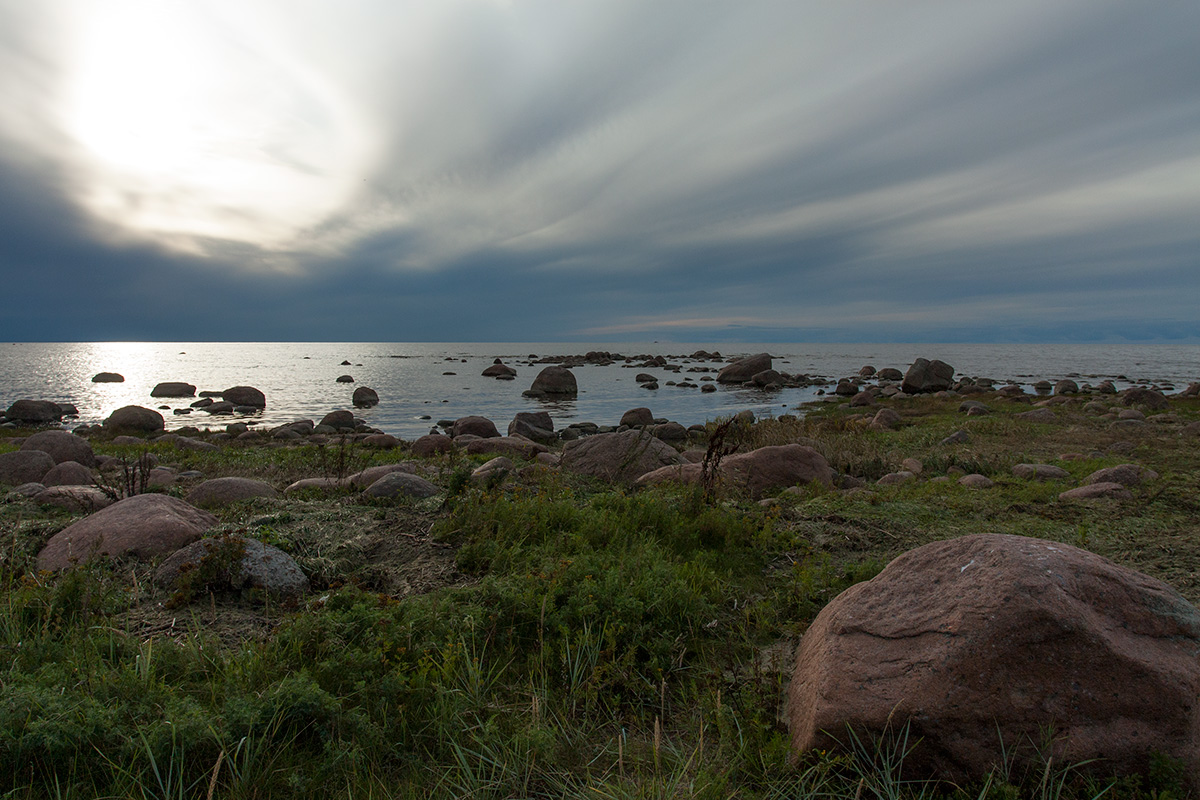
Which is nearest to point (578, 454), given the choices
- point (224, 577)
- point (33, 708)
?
point (224, 577)

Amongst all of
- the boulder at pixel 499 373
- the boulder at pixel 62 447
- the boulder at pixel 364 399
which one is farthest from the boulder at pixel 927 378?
the boulder at pixel 62 447

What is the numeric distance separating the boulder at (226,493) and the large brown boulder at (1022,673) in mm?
7284

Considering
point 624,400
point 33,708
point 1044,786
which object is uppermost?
point 33,708

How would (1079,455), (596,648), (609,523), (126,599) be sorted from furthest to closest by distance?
(1079,455) → (609,523) → (126,599) → (596,648)

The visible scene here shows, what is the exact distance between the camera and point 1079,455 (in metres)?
11.5

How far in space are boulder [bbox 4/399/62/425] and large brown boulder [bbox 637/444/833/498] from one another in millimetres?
33237

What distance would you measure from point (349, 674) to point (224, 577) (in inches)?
70.5

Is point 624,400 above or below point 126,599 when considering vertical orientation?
below

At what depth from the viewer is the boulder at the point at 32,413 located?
27344mm

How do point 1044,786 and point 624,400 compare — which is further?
point 624,400

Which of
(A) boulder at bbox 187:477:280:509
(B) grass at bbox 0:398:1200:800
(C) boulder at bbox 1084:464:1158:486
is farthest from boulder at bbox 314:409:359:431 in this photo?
(C) boulder at bbox 1084:464:1158:486

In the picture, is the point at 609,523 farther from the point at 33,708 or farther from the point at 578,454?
the point at 578,454

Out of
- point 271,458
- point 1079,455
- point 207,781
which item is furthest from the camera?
point 271,458

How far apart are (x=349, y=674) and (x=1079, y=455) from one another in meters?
13.9
